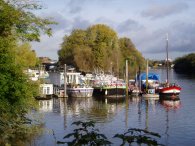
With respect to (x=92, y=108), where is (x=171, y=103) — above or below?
above

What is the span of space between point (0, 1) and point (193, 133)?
70.7ft

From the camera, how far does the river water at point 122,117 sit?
2957 cm

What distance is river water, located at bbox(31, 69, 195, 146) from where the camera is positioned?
29566 millimetres

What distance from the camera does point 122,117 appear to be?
135ft

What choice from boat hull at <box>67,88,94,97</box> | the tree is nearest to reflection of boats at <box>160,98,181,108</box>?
boat hull at <box>67,88,94,97</box>

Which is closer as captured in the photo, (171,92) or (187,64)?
(171,92)

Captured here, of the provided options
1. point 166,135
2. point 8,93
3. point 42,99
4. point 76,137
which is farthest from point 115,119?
point 76,137

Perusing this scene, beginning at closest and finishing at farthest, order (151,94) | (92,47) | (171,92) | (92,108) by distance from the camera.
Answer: (92,108) < (171,92) < (151,94) < (92,47)

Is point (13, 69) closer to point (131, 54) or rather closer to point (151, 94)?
point (151, 94)

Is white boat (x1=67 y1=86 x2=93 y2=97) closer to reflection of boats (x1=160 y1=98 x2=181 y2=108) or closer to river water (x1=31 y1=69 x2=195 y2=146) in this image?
river water (x1=31 y1=69 x2=195 y2=146)

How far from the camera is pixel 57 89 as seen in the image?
63.0m

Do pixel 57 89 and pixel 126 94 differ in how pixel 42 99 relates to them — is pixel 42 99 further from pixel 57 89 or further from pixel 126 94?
pixel 126 94

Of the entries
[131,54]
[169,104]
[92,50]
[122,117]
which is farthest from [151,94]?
[131,54]

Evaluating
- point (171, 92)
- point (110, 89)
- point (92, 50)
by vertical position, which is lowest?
point (171, 92)
